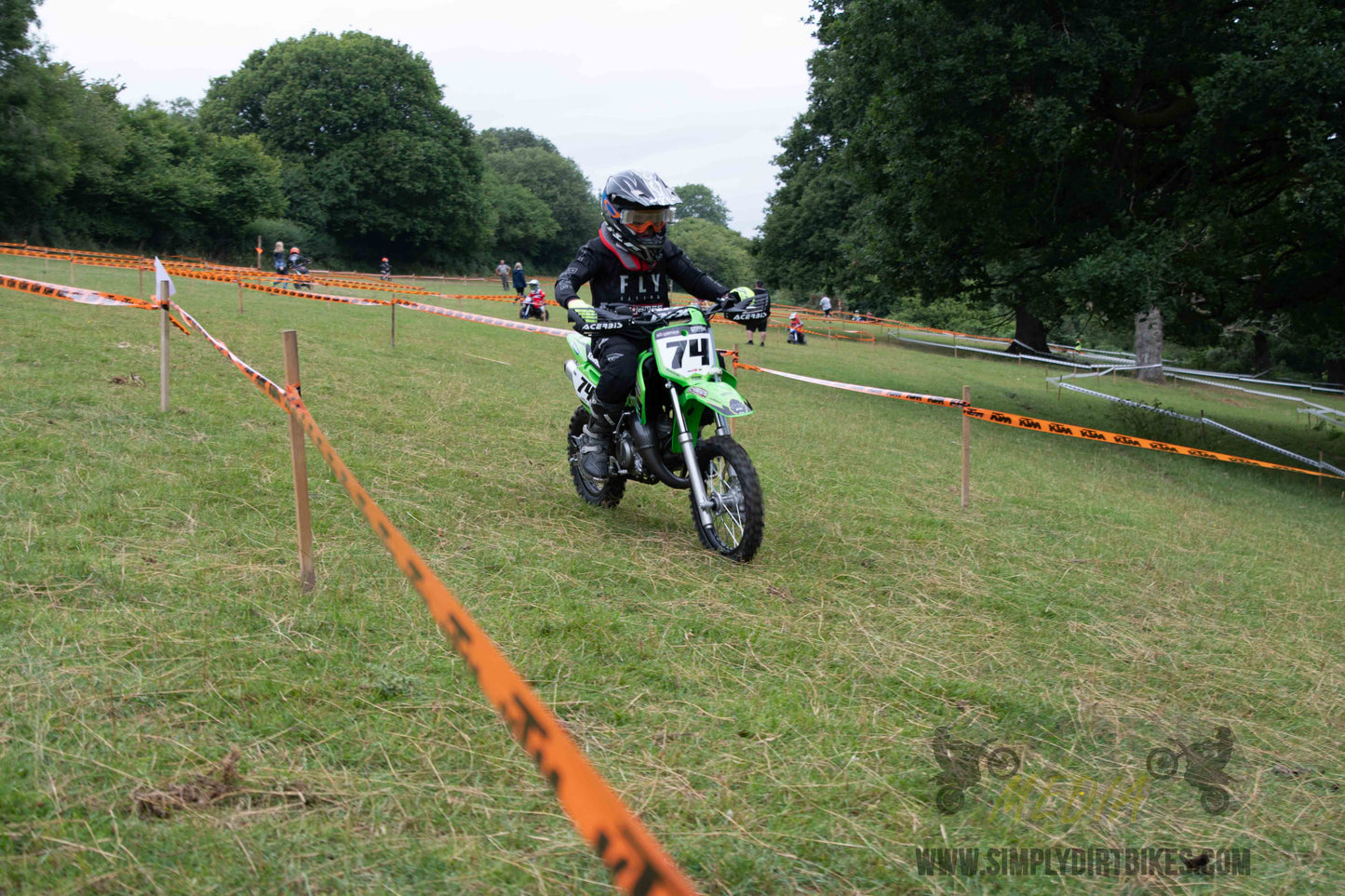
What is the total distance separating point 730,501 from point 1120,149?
13.8 m

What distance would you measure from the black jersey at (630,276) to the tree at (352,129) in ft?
186

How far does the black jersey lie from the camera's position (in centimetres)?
643

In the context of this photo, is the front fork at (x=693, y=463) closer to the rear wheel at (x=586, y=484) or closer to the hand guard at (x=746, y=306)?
the hand guard at (x=746, y=306)

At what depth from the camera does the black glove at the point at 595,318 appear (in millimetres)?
6047

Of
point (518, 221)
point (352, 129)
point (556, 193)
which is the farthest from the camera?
point (556, 193)

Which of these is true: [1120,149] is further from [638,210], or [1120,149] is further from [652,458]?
[652,458]

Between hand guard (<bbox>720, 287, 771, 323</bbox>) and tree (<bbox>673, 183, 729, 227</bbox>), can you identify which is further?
tree (<bbox>673, 183, 729, 227</bbox>)

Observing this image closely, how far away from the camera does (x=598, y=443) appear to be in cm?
671

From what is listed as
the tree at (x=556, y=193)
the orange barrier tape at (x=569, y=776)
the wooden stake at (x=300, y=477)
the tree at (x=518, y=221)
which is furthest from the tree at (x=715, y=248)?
→ the orange barrier tape at (x=569, y=776)

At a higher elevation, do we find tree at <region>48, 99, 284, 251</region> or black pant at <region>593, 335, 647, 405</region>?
Answer: tree at <region>48, 99, 284, 251</region>

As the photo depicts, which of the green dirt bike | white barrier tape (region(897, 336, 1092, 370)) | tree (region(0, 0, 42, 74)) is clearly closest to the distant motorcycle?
the green dirt bike

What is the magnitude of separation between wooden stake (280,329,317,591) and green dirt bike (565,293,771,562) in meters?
2.19

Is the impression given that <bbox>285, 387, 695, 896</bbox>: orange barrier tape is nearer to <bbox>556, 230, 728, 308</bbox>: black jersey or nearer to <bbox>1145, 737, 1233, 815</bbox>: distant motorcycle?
<bbox>1145, 737, 1233, 815</bbox>: distant motorcycle

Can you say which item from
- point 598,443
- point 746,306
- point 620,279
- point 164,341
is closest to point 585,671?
point 598,443
